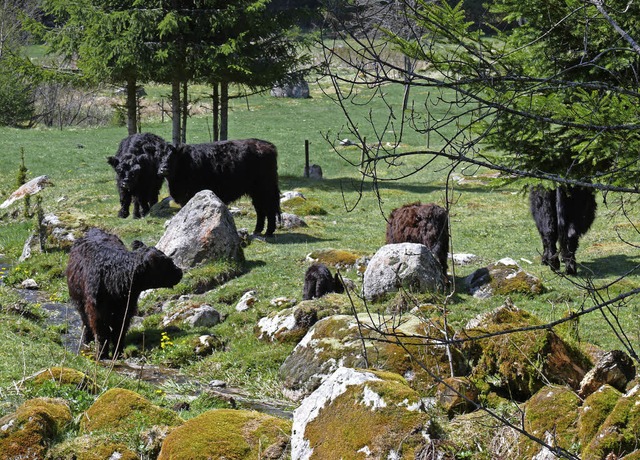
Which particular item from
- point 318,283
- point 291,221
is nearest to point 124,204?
point 291,221

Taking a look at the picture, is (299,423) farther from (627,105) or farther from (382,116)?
(382,116)

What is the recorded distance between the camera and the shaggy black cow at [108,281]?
11734 mm

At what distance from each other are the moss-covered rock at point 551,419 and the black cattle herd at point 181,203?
108cm

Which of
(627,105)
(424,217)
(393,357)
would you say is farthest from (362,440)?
(424,217)

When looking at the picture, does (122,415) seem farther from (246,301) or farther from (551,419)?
(246,301)

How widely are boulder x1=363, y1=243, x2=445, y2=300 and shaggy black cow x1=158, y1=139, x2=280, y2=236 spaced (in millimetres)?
7118

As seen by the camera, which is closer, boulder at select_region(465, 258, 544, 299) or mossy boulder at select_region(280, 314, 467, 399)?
mossy boulder at select_region(280, 314, 467, 399)

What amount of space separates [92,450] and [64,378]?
58.8 inches

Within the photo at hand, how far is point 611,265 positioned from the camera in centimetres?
1620

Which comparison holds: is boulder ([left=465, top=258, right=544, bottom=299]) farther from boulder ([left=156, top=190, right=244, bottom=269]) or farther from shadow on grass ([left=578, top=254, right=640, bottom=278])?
boulder ([left=156, top=190, right=244, bottom=269])

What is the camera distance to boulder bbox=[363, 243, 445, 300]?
12.4 metres

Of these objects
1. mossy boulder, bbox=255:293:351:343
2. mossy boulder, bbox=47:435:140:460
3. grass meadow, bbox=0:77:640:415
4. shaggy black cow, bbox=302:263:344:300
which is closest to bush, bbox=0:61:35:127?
grass meadow, bbox=0:77:640:415

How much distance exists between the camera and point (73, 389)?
303 inches

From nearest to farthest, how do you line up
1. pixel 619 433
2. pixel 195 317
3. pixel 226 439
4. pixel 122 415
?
pixel 619 433 < pixel 226 439 < pixel 122 415 < pixel 195 317
